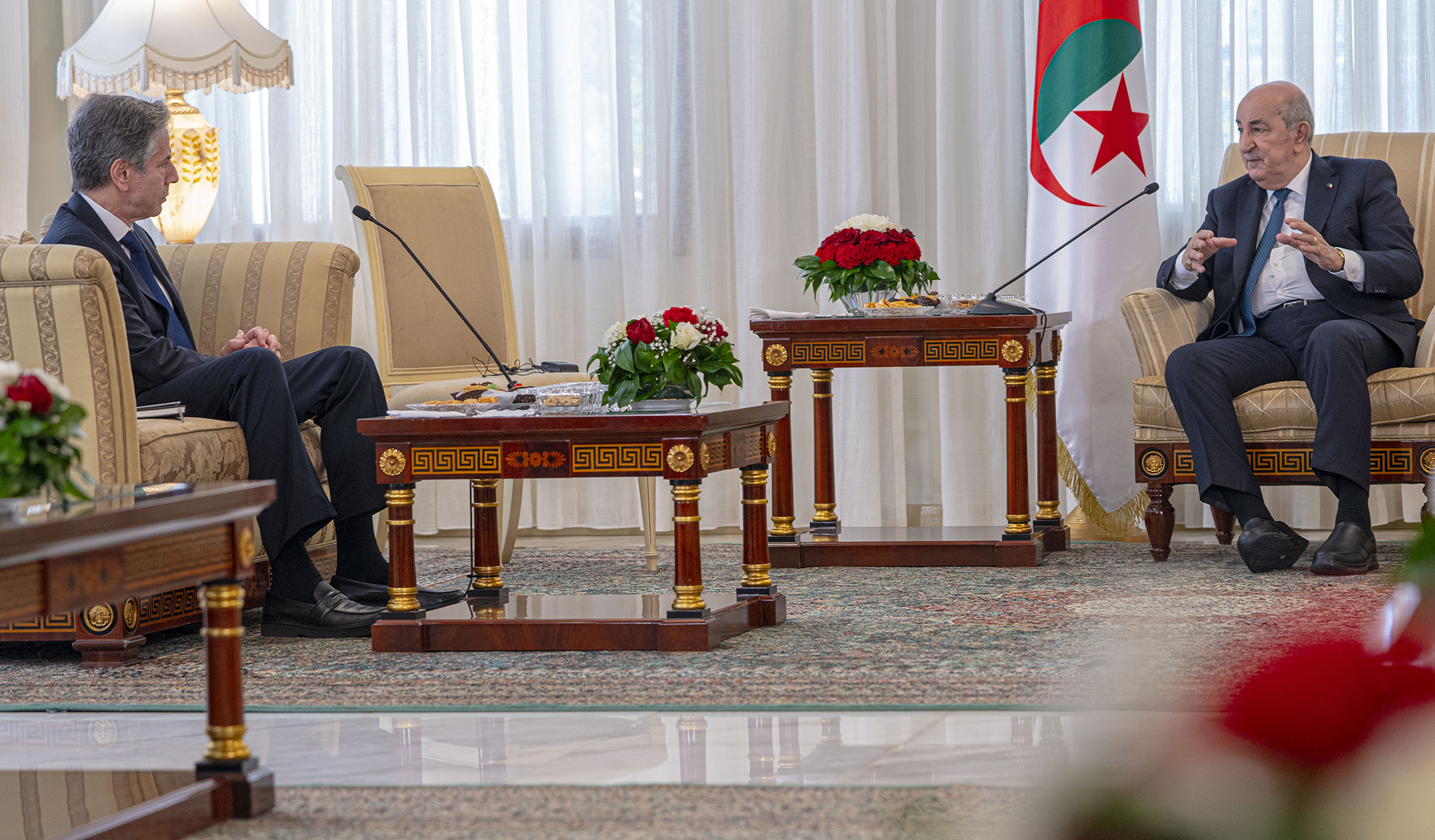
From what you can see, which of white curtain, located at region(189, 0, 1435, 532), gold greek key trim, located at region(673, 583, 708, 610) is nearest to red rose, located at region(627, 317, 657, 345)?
gold greek key trim, located at region(673, 583, 708, 610)

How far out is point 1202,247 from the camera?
350 cm

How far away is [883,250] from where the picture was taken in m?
3.63

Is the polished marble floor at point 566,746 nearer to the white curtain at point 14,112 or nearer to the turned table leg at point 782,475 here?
the turned table leg at point 782,475

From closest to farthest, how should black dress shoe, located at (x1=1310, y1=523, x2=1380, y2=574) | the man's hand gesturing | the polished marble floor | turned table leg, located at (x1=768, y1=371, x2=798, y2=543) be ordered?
1. the polished marble floor
2. black dress shoe, located at (x1=1310, y1=523, x2=1380, y2=574)
3. the man's hand gesturing
4. turned table leg, located at (x1=768, y1=371, x2=798, y2=543)

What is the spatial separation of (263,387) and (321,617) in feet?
1.54

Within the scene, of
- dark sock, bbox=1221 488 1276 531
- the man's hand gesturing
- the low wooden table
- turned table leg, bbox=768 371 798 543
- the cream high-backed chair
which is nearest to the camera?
the low wooden table

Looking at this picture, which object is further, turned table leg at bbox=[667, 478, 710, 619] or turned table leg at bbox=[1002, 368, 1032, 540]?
turned table leg at bbox=[1002, 368, 1032, 540]

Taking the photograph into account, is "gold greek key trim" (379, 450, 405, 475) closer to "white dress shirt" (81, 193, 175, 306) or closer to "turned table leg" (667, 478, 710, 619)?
"turned table leg" (667, 478, 710, 619)

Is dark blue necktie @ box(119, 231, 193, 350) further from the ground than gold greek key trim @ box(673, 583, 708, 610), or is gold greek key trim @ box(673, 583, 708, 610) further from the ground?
dark blue necktie @ box(119, 231, 193, 350)

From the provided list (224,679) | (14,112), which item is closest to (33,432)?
(224,679)

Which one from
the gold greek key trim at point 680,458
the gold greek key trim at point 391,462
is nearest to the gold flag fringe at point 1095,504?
the gold greek key trim at point 680,458

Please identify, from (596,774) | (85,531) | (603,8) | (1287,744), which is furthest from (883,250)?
(1287,744)

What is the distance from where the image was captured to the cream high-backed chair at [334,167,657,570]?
12.6 ft

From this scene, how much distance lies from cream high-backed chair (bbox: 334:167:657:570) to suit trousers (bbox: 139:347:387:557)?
76cm
